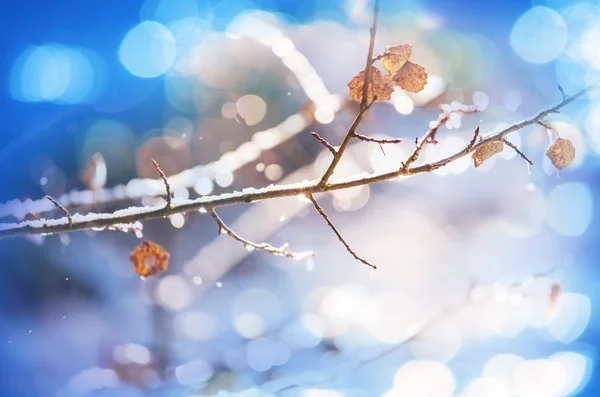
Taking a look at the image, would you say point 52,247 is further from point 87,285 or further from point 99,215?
point 99,215

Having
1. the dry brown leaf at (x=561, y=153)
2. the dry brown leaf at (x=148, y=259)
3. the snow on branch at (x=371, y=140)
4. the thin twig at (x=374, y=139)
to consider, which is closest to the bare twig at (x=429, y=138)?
the snow on branch at (x=371, y=140)

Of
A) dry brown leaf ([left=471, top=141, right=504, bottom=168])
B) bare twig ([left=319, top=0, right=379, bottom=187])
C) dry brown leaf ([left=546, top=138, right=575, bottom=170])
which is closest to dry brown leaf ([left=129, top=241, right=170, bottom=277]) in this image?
bare twig ([left=319, top=0, right=379, bottom=187])

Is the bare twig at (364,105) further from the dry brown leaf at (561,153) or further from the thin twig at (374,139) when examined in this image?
the dry brown leaf at (561,153)

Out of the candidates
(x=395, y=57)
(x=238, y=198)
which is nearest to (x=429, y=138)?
(x=395, y=57)

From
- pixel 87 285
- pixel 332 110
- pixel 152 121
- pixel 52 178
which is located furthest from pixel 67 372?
pixel 332 110

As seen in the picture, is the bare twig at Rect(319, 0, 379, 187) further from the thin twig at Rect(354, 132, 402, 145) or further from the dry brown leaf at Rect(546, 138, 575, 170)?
the dry brown leaf at Rect(546, 138, 575, 170)
